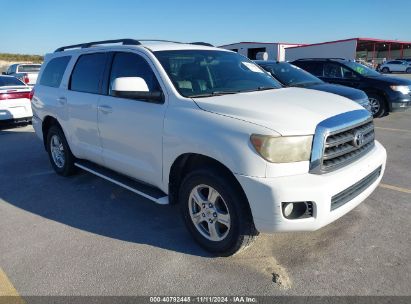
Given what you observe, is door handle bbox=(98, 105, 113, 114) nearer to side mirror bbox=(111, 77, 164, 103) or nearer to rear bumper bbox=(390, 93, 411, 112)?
side mirror bbox=(111, 77, 164, 103)

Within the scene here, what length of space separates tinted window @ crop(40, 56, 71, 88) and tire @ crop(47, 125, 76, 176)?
0.68 meters

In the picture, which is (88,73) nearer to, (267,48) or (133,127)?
(133,127)

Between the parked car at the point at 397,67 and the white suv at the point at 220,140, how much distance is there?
141ft

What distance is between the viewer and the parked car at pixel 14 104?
9.73 meters

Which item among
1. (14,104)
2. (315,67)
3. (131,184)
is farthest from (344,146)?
(14,104)

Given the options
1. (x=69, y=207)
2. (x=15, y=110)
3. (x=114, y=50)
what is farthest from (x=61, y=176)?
(x=15, y=110)

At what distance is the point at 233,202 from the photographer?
2.98 m

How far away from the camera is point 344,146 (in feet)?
10.2

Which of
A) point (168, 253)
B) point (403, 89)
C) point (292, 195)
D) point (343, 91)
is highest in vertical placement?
point (343, 91)

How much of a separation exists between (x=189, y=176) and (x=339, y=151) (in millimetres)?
1289

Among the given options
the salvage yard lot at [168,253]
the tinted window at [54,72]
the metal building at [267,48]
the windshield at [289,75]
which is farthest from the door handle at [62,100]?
the metal building at [267,48]

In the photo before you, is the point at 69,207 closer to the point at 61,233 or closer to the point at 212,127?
the point at 61,233

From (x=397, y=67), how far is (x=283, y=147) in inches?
1767

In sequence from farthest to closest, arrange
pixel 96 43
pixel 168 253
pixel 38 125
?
pixel 38 125, pixel 96 43, pixel 168 253
